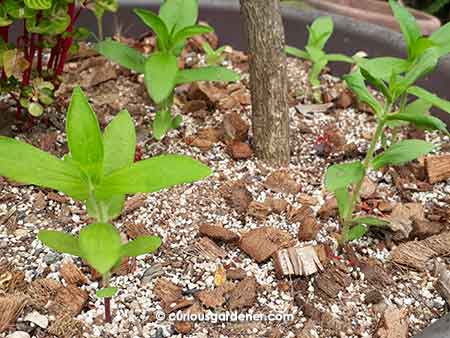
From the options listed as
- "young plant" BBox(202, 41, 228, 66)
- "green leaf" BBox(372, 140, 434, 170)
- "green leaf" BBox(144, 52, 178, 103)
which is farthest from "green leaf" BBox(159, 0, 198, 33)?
"green leaf" BBox(372, 140, 434, 170)

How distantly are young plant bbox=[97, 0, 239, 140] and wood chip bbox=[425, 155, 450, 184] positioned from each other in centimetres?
39

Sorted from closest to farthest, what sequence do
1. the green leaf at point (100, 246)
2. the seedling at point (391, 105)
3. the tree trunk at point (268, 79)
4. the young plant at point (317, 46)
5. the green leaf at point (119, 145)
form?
the green leaf at point (100, 246) → the green leaf at point (119, 145) → the seedling at point (391, 105) → the tree trunk at point (268, 79) → the young plant at point (317, 46)

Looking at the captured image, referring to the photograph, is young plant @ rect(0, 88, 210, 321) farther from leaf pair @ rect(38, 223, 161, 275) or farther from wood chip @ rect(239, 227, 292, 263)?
wood chip @ rect(239, 227, 292, 263)

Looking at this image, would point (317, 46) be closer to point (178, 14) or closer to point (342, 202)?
point (178, 14)

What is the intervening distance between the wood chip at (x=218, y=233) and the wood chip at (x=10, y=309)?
0.28m

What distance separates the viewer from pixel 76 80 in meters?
1.38

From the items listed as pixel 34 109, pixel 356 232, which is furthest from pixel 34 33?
pixel 356 232

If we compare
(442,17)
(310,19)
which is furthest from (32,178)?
(442,17)

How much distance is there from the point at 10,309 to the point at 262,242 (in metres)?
0.37


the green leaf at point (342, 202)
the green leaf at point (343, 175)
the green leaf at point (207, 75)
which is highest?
the green leaf at point (207, 75)

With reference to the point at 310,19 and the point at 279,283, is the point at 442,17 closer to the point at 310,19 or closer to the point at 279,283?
the point at 310,19

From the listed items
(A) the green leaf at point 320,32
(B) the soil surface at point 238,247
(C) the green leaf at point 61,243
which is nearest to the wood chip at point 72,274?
(B) the soil surface at point 238,247

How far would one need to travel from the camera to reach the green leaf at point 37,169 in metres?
0.67

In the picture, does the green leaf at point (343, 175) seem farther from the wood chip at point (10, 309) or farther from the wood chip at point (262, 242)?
the wood chip at point (10, 309)
